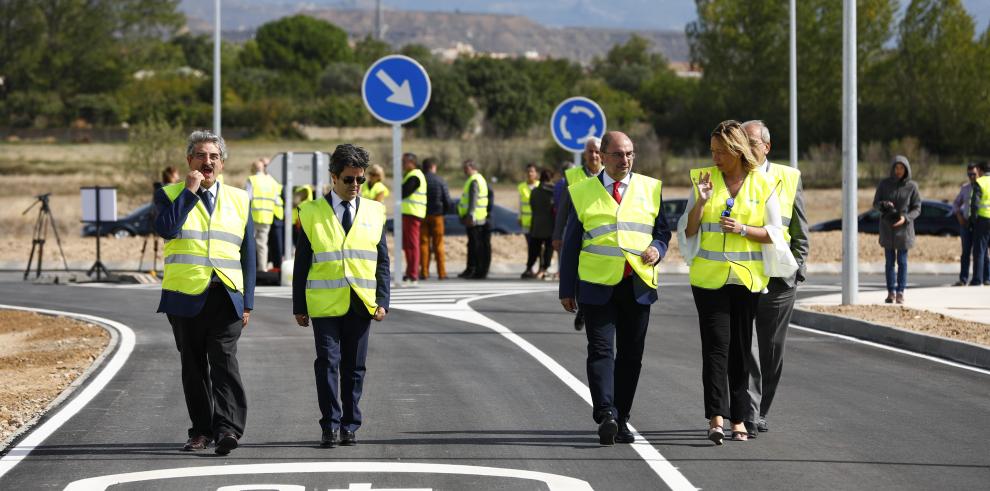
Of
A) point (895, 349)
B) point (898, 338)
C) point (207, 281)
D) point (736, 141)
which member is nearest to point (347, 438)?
point (207, 281)

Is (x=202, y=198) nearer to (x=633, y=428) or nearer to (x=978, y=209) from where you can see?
(x=633, y=428)

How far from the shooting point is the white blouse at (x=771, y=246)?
31.2ft

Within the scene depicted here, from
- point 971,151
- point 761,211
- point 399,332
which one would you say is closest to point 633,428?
point 761,211

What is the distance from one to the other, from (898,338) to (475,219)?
10.5 meters

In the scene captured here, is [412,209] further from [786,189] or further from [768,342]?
[786,189]

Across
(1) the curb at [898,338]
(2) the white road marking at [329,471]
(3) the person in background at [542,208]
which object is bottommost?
(2) the white road marking at [329,471]

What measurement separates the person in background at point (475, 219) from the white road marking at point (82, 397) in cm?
820

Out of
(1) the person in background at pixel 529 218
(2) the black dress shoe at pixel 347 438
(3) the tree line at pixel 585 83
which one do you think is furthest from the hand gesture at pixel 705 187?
(3) the tree line at pixel 585 83

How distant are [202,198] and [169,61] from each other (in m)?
116

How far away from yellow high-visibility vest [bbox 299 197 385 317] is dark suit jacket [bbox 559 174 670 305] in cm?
119

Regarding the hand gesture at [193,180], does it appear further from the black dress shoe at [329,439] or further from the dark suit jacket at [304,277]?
the black dress shoe at [329,439]

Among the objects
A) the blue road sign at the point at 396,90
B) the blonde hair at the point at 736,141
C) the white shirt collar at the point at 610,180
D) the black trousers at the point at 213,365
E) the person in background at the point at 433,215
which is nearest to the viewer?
the black trousers at the point at 213,365

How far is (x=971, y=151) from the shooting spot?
7606 centimetres

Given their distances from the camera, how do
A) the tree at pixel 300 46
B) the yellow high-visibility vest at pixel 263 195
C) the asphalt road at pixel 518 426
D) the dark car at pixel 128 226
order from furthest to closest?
the tree at pixel 300 46
the dark car at pixel 128 226
the yellow high-visibility vest at pixel 263 195
the asphalt road at pixel 518 426
